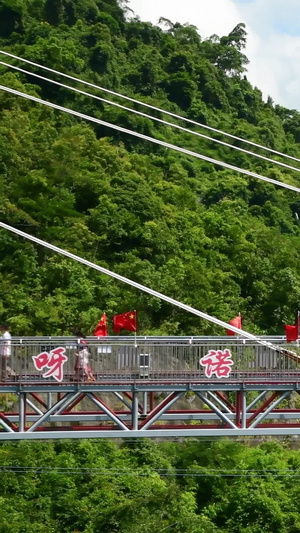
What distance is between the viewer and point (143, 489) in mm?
29375

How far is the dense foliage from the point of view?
28.5 meters

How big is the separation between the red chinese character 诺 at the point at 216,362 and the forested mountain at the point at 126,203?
47.6 ft

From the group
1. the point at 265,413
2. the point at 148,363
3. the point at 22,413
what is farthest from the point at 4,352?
the point at 265,413

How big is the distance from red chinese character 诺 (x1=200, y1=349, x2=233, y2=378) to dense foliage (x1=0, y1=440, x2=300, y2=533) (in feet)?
34.5

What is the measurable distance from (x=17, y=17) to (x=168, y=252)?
91.0ft

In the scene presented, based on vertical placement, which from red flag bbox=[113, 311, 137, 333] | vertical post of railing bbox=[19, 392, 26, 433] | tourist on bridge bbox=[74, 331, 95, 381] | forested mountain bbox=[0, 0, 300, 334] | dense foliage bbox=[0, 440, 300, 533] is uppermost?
forested mountain bbox=[0, 0, 300, 334]

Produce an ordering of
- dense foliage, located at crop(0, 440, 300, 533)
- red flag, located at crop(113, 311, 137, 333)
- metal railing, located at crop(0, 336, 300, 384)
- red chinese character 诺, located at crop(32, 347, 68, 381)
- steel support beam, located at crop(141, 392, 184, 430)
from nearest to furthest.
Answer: steel support beam, located at crop(141, 392, 184, 430) < red chinese character 诺, located at crop(32, 347, 68, 381) < metal railing, located at crop(0, 336, 300, 384) < red flag, located at crop(113, 311, 137, 333) < dense foliage, located at crop(0, 440, 300, 533)

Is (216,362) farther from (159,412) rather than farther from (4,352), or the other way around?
(4,352)

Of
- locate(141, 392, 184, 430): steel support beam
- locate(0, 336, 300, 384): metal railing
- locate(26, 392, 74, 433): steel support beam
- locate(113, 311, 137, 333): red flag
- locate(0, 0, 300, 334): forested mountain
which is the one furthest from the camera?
locate(0, 0, 300, 334): forested mountain

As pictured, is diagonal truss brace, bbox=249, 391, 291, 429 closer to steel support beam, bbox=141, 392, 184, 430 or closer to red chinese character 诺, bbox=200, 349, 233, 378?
red chinese character 诺, bbox=200, 349, 233, 378

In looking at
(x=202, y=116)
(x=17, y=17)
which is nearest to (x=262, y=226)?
(x=202, y=116)

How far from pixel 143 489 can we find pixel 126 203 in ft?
45.6

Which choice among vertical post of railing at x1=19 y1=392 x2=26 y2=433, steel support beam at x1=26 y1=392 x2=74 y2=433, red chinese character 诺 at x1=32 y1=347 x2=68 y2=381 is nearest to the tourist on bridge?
red chinese character 诺 at x1=32 y1=347 x2=68 y2=381

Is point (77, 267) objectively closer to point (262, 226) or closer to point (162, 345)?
point (262, 226)
